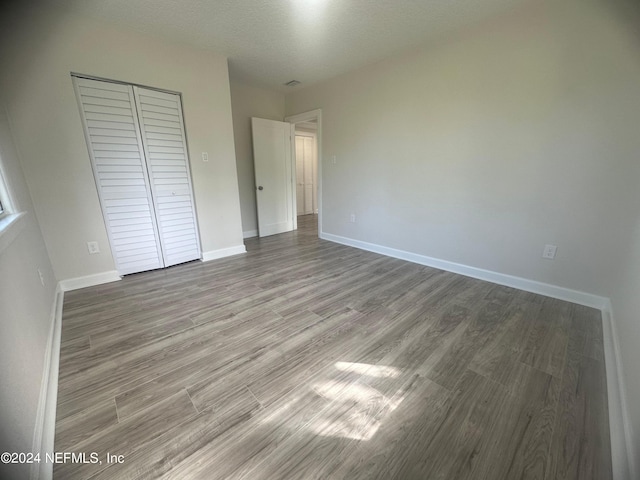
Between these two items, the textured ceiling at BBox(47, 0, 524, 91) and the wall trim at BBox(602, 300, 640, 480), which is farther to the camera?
the textured ceiling at BBox(47, 0, 524, 91)

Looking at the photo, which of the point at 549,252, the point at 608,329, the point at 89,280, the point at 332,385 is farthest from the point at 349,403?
the point at 89,280

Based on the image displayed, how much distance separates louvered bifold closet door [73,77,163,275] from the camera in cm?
253

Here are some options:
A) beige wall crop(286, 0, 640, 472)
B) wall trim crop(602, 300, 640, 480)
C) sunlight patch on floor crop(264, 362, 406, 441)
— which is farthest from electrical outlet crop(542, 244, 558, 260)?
sunlight patch on floor crop(264, 362, 406, 441)

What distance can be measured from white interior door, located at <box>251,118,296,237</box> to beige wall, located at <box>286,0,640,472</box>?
5.22 feet

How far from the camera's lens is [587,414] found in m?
1.26

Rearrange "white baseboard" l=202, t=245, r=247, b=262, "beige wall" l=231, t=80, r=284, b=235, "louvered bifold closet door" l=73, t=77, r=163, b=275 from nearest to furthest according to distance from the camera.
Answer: "louvered bifold closet door" l=73, t=77, r=163, b=275
"white baseboard" l=202, t=245, r=247, b=262
"beige wall" l=231, t=80, r=284, b=235

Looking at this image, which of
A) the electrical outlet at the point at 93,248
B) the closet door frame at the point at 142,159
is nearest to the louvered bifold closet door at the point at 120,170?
the closet door frame at the point at 142,159

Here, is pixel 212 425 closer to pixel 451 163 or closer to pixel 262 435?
pixel 262 435

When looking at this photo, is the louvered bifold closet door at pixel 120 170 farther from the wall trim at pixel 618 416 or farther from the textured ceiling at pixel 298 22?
the wall trim at pixel 618 416

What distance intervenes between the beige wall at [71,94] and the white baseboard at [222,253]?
40.0 inches

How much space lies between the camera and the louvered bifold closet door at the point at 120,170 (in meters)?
2.53

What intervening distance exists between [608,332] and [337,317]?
1973mm

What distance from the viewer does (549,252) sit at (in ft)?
7.86

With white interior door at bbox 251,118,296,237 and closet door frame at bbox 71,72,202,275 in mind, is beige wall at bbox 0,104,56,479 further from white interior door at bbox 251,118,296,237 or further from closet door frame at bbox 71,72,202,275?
white interior door at bbox 251,118,296,237
